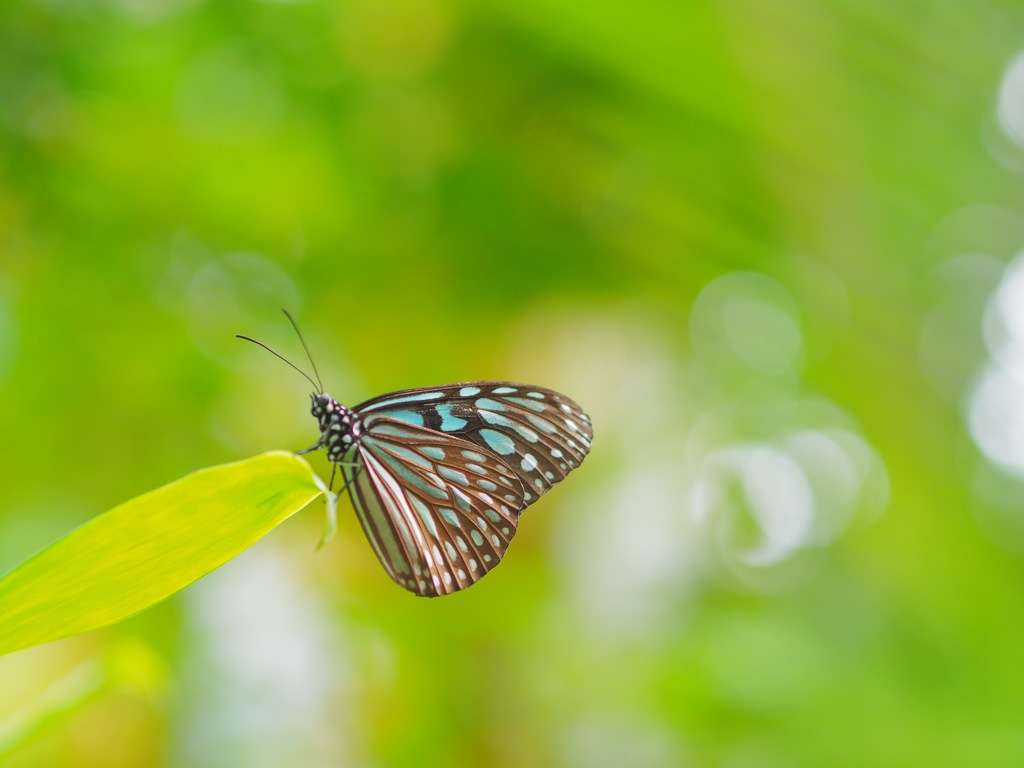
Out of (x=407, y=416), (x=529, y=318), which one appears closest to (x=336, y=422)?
(x=407, y=416)

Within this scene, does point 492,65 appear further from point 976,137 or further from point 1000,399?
point 1000,399

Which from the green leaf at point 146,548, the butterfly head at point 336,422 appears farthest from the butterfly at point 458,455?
the green leaf at point 146,548

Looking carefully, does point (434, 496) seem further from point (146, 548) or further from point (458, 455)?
point (146, 548)

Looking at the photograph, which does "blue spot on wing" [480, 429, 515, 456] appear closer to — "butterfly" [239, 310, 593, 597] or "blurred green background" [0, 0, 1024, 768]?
"butterfly" [239, 310, 593, 597]

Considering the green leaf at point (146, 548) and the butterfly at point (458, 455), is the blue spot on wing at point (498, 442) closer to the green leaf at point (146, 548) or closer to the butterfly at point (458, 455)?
the butterfly at point (458, 455)

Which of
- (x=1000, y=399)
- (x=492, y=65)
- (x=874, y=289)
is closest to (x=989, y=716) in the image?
(x=1000, y=399)

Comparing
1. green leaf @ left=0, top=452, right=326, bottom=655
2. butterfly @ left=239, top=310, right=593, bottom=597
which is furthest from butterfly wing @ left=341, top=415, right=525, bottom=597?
green leaf @ left=0, top=452, right=326, bottom=655
